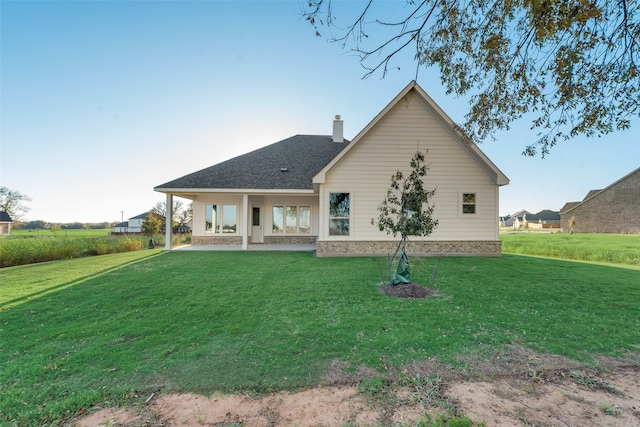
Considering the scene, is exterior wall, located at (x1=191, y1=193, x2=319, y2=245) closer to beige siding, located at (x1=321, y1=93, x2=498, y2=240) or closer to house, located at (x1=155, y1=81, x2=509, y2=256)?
house, located at (x1=155, y1=81, x2=509, y2=256)

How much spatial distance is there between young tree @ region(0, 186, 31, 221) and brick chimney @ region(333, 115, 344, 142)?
2359 inches

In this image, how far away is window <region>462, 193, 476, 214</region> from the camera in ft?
38.6

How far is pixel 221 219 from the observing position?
1569 cm

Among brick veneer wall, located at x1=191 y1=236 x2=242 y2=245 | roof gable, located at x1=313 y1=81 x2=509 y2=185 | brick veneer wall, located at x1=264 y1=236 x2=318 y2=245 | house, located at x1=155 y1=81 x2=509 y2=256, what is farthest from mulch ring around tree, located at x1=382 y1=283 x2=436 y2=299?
brick veneer wall, located at x1=191 y1=236 x2=242 y2=245

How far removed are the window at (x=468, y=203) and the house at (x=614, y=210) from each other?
117 ft

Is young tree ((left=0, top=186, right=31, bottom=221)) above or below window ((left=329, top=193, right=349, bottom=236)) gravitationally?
above

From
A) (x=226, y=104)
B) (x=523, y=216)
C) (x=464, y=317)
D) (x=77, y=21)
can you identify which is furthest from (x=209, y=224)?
(x=523, y=216)

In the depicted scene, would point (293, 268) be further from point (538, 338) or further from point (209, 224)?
point (209, 224)

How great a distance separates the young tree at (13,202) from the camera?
44.7m

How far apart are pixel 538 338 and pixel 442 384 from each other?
2.15 metres

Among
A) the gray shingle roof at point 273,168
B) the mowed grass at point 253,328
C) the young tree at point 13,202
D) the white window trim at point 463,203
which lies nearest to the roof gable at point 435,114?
the white window trim at point 463,203

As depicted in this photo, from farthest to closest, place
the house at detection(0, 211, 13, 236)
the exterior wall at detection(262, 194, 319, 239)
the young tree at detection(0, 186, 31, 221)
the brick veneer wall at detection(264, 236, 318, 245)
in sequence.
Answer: the young tree at detection(0, 186, 31, 221) → the house at detection(0, 211, 13, 236) → the brick veneer wall at detection(264, 236, 318, 245) → the exterior wall at detection(262, 194, 319, 239)

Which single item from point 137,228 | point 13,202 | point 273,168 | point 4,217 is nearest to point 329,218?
point 273,168

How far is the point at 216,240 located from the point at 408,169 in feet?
37.6
